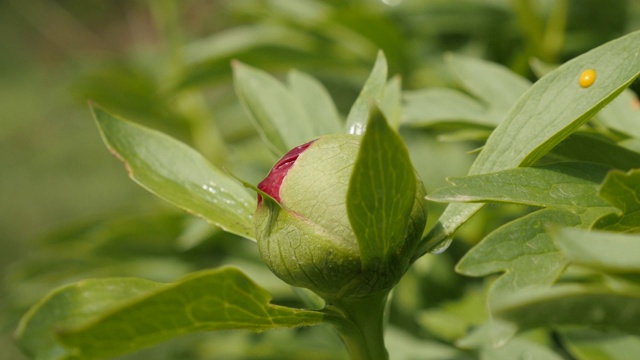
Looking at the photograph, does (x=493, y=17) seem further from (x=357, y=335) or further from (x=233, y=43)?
(x=357, y=335)

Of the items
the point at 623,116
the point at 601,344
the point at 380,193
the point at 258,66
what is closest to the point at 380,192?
the point at 380,193

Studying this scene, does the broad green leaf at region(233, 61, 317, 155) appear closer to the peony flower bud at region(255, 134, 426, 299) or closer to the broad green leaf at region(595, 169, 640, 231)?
the peony flower bud at region(255, 134, 426, 299)

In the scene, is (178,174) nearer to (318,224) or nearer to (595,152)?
(318,224)

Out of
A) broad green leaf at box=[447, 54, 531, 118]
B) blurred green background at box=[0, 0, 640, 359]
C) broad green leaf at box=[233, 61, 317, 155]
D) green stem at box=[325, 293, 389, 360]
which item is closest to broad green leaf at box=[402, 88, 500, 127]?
broad green leaf at box=[447, 54, 531, 118]

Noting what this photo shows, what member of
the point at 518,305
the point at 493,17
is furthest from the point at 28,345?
the point at 493,17

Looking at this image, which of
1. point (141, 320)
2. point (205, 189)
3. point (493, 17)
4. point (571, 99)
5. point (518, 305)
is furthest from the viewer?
point (493, 17)
